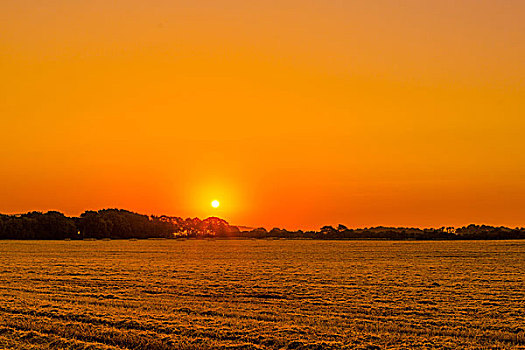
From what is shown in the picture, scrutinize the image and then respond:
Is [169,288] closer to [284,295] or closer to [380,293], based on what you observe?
[284,295]

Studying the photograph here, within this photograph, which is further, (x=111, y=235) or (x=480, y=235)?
(x=111, y=235)

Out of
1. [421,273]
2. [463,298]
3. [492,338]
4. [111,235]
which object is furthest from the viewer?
[111,235]

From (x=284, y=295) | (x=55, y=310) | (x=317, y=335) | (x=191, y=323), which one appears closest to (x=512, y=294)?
(x=284, y=295)

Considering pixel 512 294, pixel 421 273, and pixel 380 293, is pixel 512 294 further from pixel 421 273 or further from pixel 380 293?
pixel 421 273

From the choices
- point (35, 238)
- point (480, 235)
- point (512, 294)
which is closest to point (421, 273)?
point (512, 294)

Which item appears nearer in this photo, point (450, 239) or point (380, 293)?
point (380, 293)

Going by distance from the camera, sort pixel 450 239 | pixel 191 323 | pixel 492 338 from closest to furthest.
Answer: pixel 492 338 → pixel 191 323 → pixel 450 239

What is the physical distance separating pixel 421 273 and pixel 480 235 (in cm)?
9565

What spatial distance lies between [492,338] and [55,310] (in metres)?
13.1

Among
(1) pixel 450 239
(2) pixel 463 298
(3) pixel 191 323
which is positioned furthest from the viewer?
(1) pixel 450 239

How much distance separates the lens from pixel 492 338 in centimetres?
1427

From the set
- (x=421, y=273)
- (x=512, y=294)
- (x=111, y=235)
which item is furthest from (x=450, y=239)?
(x=512, y=294)

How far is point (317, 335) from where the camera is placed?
46.9ft

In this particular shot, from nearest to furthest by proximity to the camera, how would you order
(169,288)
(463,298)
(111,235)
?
1. (463,298)
2. (169,288)
3. (111,235)
